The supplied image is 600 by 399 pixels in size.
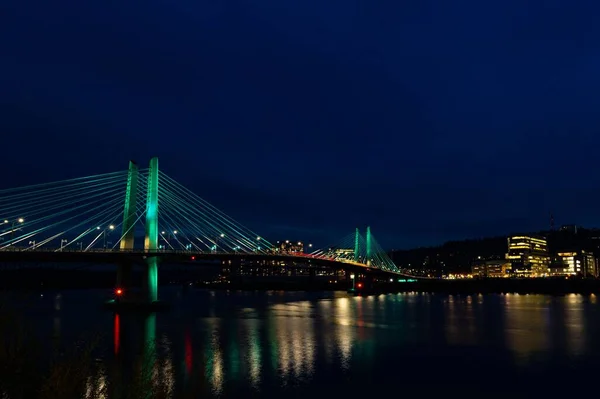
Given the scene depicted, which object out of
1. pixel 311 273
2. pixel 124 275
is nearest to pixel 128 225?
pixel 124 275

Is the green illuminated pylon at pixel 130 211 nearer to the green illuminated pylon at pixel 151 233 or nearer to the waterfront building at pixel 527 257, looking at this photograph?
the green illuminated pylon at pixel 151 233

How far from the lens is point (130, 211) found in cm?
4931

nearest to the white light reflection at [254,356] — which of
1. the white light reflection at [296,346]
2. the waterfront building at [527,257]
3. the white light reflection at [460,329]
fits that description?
the white light reflection at [296,346]

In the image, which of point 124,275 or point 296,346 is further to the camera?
point 124,275

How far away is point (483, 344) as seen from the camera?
95.2 feet

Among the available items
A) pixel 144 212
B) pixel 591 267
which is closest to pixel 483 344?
pixel 144 212

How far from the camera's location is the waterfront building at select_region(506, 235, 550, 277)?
534 ft

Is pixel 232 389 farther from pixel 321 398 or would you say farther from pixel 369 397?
pixel 369 397

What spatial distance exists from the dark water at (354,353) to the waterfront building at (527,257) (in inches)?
4996

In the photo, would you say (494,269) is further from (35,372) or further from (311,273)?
(35,372)

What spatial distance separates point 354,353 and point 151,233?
87.3 ft

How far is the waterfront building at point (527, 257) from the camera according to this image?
162625 mm

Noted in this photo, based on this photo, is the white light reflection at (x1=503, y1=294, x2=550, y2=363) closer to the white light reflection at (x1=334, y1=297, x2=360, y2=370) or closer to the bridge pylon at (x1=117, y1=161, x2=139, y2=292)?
the white light reflection at (x1=334, y1=297, x2=360, y2=370)

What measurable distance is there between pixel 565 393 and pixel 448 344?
1144 centimetres
